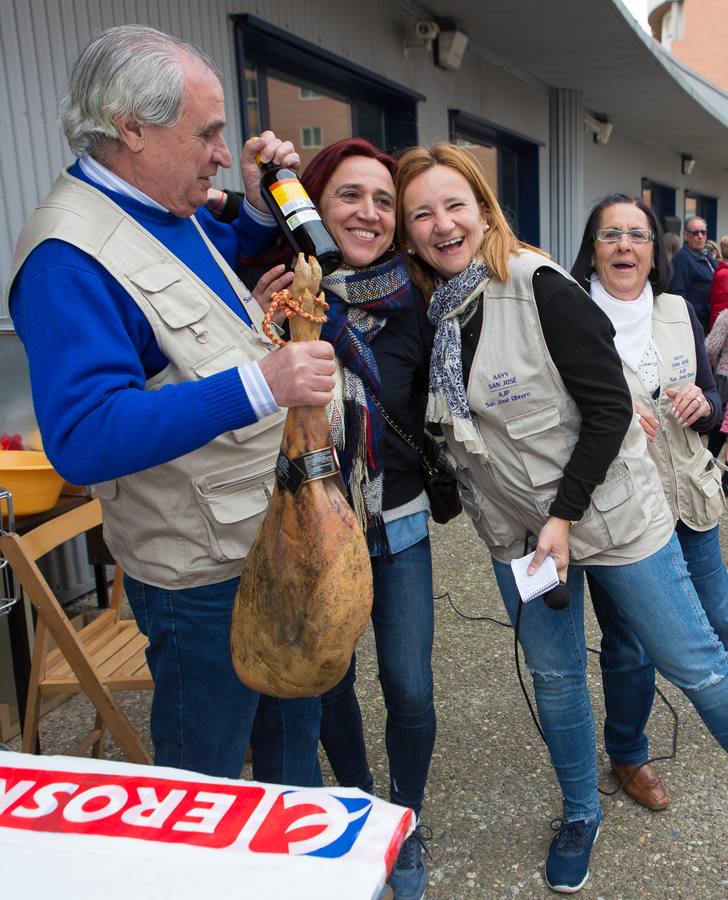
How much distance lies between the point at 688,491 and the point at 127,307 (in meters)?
1.76

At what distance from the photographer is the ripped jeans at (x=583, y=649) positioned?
6.32ft

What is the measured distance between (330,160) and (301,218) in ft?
1.72

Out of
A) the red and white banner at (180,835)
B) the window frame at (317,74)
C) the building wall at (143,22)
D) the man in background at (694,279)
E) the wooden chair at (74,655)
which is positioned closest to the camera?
the red and white banner at (180,835)

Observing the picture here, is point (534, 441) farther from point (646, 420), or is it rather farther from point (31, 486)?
point (31, 486)

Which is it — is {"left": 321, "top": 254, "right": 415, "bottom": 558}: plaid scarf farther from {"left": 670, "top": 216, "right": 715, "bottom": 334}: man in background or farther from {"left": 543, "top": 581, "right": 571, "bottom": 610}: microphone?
{"left": 670, "top": 216, "right": 715, "bottom": 334}: man in background

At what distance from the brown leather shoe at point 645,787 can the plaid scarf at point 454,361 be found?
1.35m

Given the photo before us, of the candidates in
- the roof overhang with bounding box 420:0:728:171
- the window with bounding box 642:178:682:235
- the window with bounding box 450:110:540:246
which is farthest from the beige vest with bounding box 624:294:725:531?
the window with bounding box 642:178:682:235

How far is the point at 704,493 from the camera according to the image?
2.37 metres

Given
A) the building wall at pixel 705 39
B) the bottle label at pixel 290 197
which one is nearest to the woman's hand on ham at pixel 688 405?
the bottle label at pixel 290 197

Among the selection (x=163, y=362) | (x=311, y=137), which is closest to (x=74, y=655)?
(x=163, y=362)

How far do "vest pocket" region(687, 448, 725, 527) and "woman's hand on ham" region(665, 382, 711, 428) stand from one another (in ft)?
0.51

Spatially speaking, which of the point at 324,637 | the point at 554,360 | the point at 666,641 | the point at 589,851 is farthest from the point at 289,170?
the point at 589,851

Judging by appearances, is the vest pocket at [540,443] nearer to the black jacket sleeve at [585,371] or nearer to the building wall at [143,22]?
the black jacket sleeve at [585,371]

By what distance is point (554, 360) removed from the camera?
1.84 metres
